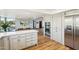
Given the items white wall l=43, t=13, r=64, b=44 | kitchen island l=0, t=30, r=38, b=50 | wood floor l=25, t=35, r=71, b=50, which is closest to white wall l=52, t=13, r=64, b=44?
white wall l=43, t=13, r=64, b=44

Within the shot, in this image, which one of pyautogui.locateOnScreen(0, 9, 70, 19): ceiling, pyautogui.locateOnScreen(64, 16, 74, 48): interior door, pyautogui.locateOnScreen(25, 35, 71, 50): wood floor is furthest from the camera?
pyautogui.locateOnScreen(64, 16, 74, 48): interior door

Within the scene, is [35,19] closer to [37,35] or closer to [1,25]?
[37,35]

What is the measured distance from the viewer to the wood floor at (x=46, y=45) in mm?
1514

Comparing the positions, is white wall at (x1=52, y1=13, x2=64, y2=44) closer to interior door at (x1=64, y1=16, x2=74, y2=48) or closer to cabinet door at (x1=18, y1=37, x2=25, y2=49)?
interior door at (x1=64, y1=16, x2=74, y2=48)

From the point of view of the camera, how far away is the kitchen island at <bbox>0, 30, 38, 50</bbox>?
4.86 feet

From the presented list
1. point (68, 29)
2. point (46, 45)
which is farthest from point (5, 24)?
point (68, 29)

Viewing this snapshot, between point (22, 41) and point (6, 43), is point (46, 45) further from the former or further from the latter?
point (6, 43)

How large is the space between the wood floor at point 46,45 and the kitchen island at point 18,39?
9cm

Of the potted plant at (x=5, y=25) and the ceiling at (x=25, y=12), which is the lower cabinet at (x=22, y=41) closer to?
the potted plant at (x=5, y=25)

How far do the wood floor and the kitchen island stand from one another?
0.09 metres
